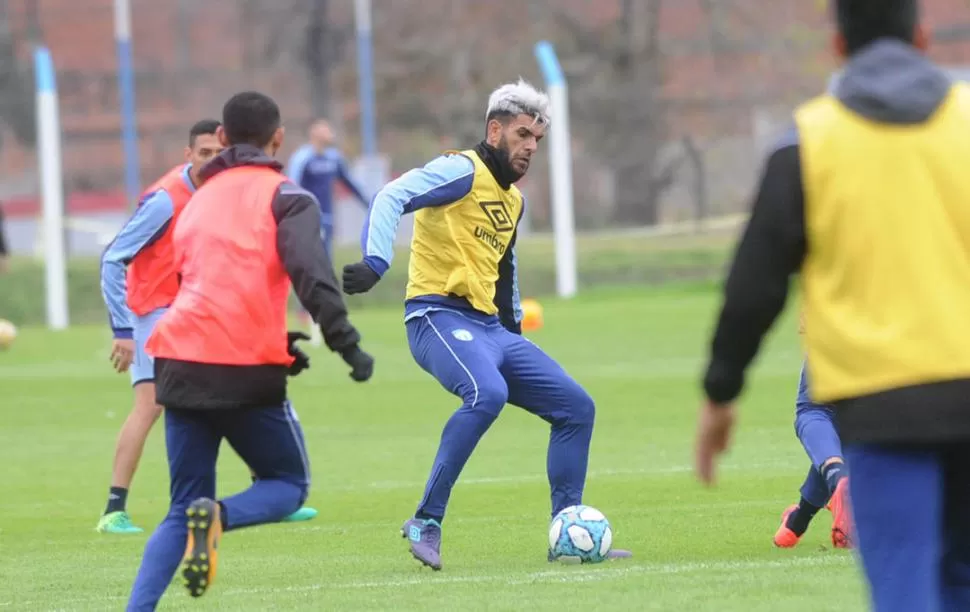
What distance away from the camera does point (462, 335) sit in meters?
8.45

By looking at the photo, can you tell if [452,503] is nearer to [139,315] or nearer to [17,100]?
[139,315]

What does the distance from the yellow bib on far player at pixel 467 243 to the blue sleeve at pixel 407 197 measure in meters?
0.08

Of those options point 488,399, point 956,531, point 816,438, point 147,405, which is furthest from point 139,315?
point 956,531

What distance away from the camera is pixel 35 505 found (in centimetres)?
1140

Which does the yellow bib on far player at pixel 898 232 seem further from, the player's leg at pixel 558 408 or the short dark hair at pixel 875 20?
the player's leg at pixel 558 408

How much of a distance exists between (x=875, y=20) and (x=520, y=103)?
428 cm

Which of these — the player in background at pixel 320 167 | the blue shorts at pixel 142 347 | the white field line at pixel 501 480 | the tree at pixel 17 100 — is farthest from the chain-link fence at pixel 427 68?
the blue shorts at pixel 142 347

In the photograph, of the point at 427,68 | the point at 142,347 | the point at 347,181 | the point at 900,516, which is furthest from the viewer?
the point at 427,68

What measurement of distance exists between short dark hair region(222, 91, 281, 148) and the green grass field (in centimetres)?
180

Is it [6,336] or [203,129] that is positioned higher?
[203,129]

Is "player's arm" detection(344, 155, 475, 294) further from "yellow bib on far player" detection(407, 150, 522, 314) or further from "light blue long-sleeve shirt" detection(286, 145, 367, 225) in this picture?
"light blue long-sleeve shirt" detection(286, 145, 367, 225)

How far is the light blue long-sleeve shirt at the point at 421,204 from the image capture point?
26.3 ft

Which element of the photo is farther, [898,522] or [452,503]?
[452,503]

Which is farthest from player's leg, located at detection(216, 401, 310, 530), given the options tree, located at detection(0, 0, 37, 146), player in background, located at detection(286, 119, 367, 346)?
tree, located at detection(0, 0, 37, 146)
